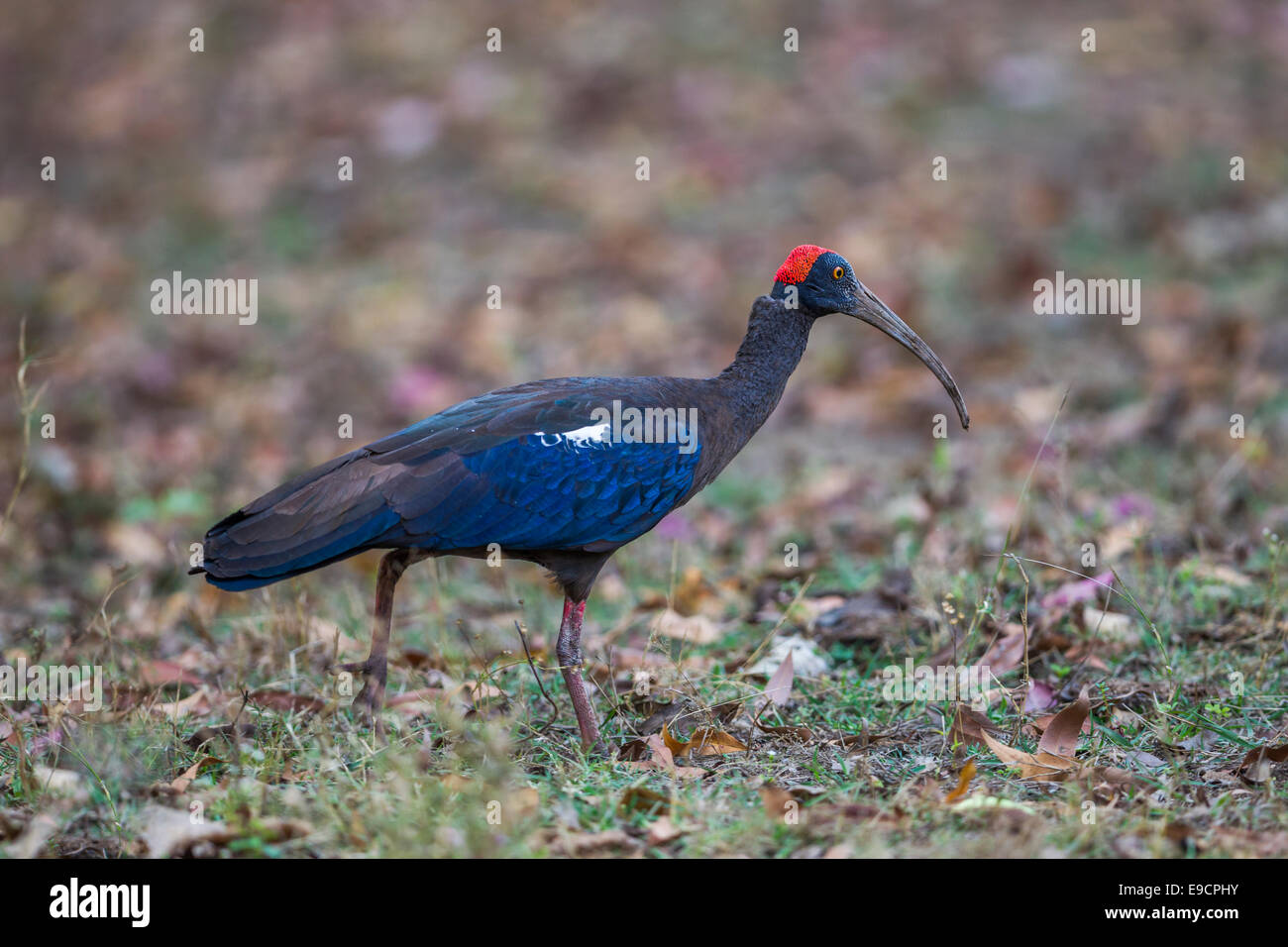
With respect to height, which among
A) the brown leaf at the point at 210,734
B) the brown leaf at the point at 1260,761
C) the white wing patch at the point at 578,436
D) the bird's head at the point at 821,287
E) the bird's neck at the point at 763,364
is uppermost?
the bird's head at the point at 821,287

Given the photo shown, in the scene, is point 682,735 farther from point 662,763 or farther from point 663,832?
point 663,832

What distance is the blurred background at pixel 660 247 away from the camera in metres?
7.41

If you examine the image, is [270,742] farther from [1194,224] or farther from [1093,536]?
[1194,224]

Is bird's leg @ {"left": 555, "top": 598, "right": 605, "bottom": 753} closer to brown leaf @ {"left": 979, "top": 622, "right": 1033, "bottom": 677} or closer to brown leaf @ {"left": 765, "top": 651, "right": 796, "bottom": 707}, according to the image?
brown leaf @ {"left": 765, "top": 651, "right": 796, "bottom": 707}

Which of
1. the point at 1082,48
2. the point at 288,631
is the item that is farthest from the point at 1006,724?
the point at 1082,48

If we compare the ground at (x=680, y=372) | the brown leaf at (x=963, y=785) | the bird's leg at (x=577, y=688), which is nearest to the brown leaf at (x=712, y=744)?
the ground at (x=680, y=372)

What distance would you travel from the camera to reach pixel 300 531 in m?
4.60

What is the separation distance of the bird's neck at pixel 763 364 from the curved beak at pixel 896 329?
8.8 inches

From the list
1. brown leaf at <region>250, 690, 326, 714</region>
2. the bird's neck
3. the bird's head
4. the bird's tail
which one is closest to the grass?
brown leaf at <region>250, 690, 326, 714</region>

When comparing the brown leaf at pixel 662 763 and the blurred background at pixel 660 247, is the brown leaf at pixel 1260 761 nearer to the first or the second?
the blurred background at pixel 660 247

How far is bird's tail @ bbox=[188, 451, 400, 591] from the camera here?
4.54 metres

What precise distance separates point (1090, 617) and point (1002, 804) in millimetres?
1718

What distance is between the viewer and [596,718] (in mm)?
4754

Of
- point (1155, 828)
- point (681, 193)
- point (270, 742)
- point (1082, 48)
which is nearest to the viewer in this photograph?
point (1155, 828)
